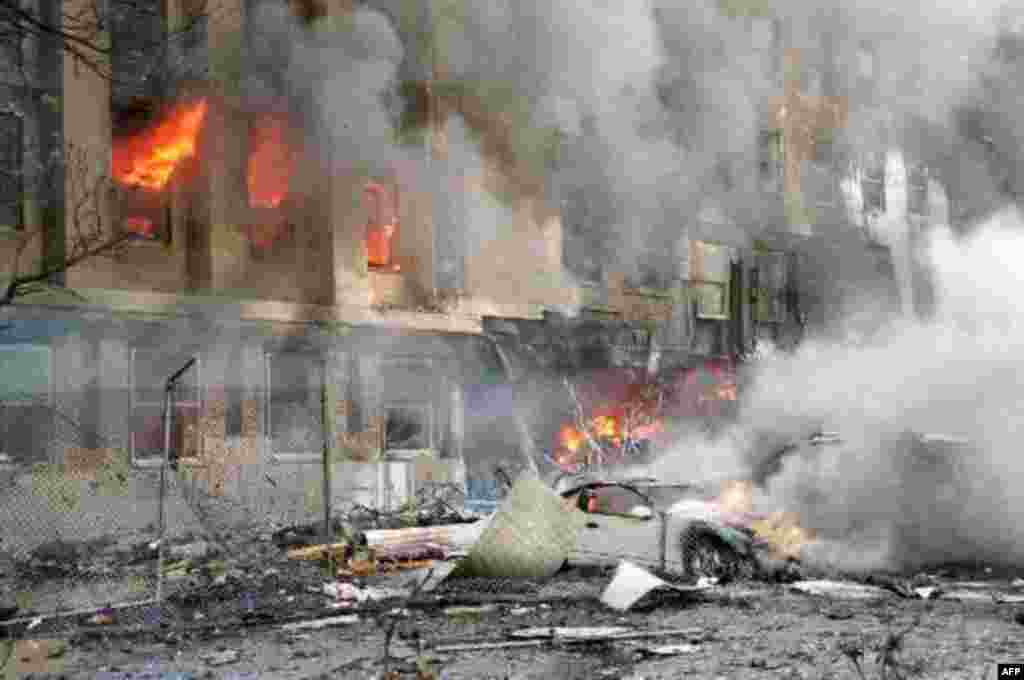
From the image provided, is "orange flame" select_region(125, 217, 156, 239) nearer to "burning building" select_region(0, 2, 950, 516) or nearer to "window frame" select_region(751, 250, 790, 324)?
"burning building" select_region(0, 2, 950, 516)

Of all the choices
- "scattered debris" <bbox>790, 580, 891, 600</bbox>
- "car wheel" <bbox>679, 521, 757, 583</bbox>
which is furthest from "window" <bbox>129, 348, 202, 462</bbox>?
"scattered debris" <bbox>790, 580, 891, 600</bbox>

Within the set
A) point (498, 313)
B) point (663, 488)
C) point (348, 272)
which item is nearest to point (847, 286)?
point (498, 313)

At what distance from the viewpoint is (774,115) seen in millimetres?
31000

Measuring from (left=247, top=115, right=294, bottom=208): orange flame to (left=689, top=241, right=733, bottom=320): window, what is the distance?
10.7 metres

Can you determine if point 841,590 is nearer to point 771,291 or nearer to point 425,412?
point 425,412

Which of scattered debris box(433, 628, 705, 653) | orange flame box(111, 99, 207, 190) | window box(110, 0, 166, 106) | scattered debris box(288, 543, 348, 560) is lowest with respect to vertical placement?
scattered debris box(288, 543, 348, 560)

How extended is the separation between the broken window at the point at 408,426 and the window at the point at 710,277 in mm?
9303

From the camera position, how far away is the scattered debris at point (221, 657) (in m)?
8.29

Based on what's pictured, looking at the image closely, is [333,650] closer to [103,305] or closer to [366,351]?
[103,305]

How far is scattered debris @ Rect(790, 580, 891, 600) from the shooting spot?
1046cm

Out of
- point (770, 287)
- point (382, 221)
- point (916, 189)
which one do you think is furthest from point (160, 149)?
point (916, 189)

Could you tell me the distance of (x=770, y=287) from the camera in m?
30.6

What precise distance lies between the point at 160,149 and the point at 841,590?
12491 mm

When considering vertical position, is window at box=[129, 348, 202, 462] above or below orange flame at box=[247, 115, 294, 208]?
below
